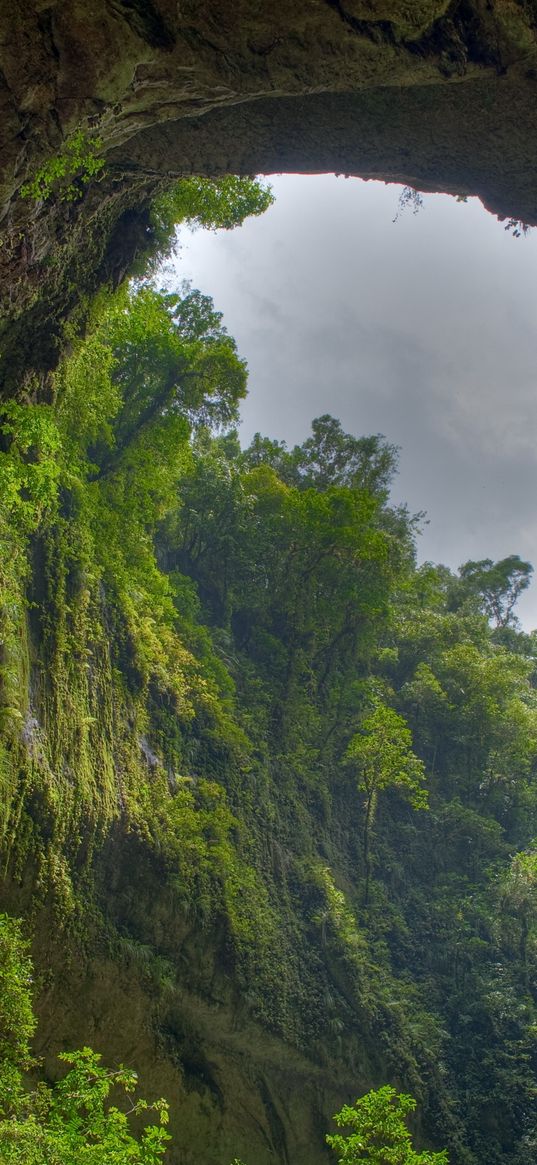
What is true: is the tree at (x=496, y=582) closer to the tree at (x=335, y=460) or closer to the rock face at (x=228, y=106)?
the tree at (x=335, y=460)

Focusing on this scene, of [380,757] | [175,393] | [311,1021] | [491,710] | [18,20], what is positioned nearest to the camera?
[18,20]

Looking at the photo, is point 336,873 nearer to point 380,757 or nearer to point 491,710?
point 380,757

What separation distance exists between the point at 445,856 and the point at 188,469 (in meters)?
15.8

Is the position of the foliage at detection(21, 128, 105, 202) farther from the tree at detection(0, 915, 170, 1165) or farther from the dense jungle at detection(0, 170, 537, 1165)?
the tree at detection(0, 915, 170, 1165)

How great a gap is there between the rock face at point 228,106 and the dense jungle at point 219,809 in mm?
627

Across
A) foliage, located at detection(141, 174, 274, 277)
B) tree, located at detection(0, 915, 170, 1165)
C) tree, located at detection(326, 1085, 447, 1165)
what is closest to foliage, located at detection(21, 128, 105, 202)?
foliage, located at detection(141, 174, 274, 277)

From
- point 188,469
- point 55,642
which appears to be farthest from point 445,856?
point 55,642

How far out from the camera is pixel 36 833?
33.8 ft

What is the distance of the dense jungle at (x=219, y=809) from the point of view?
1052 centimetres

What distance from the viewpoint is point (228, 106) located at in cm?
948

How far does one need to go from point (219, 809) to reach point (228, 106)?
1307cm

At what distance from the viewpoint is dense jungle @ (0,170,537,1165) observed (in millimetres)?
10516

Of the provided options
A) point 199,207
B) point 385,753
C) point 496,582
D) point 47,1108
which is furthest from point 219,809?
point 496,582

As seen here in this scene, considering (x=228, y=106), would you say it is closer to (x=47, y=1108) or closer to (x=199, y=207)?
(x=199, y=207)
